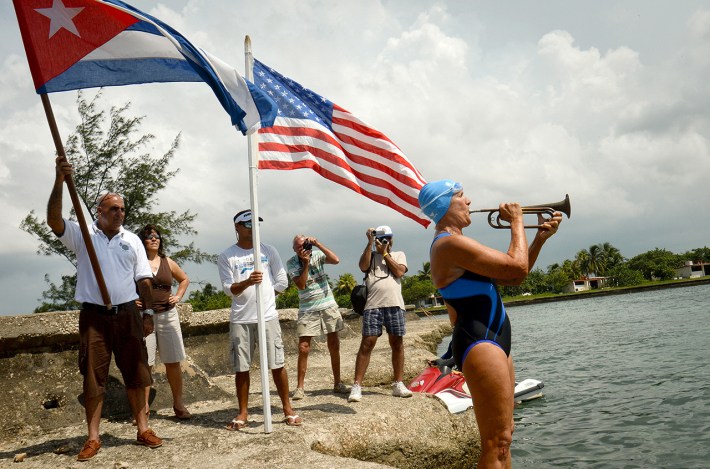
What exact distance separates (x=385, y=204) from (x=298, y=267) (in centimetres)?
117

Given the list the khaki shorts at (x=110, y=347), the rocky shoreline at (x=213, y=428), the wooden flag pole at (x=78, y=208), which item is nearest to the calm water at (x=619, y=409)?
the rocky shoreline at (x=213, y=428)

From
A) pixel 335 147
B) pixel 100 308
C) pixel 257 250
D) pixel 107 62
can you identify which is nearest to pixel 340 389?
pixel 257 250

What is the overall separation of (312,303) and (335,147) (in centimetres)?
171

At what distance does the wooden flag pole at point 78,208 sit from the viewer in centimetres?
392

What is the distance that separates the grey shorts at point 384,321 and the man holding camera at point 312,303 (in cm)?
33

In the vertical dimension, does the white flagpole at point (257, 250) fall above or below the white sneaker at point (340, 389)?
above

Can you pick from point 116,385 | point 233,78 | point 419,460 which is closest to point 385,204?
point 233,78

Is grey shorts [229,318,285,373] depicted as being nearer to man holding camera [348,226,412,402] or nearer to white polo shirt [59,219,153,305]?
white polo shirt [59,219,153,305]

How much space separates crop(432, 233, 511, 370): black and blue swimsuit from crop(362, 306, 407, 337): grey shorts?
2.77 metres

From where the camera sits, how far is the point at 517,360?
48.3 ft

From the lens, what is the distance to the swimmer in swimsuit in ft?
9.09

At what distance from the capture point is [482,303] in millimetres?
2955

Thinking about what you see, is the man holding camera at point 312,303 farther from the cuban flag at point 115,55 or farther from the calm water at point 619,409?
the calm water at point 619,409

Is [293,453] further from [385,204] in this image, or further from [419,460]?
[385,204]
